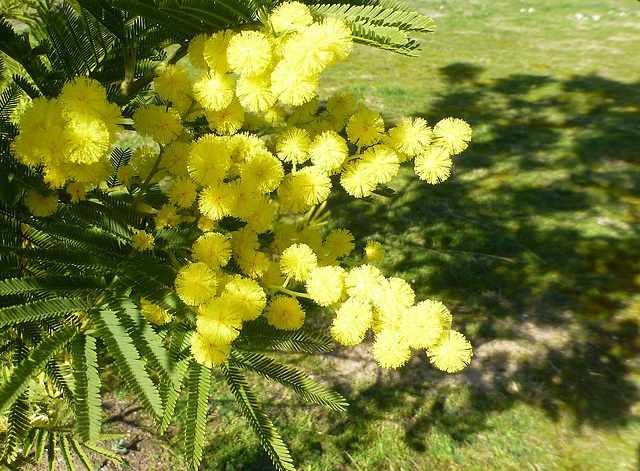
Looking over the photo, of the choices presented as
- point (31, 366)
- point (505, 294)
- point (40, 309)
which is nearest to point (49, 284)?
point (40, 309)

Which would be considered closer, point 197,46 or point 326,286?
point 197,46

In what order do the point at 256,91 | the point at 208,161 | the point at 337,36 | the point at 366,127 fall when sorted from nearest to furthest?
the point at 337,36 < the point at 256,91 < the point at 208,161 < the point at 366,127

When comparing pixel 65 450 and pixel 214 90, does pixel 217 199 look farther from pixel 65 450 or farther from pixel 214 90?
pixel 65 450

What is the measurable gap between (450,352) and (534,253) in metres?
3.38

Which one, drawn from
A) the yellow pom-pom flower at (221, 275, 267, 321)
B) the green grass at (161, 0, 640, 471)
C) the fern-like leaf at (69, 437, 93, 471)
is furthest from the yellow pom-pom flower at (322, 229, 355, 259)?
the green grass at (161, 0, 640, 471)

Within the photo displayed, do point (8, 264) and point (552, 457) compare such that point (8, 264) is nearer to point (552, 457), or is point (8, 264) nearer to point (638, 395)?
point (552, 457)

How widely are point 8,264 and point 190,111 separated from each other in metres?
0.66

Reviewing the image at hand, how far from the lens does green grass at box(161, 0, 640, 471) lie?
2.74 m

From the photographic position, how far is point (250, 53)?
3.12ft

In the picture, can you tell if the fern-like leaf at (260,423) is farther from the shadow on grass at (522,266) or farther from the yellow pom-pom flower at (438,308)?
the shadow on grass at (522,266)

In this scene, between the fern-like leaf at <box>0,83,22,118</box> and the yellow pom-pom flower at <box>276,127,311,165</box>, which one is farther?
the fern-like leaf at <box>0,83,22,118</box>

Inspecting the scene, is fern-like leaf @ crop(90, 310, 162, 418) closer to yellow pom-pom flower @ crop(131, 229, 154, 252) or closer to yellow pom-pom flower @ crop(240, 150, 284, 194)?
yellow pom-pom flower @ crop(131, 229, 154, 252)

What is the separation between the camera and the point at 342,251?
1.55m

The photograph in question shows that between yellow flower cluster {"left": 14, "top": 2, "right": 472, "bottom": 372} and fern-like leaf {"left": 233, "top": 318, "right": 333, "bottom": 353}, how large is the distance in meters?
0.07
